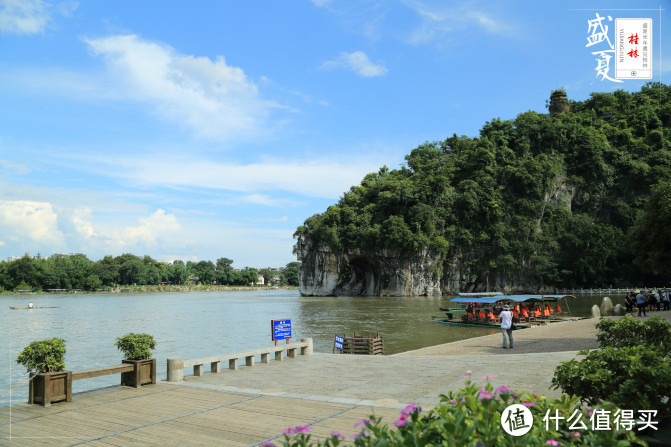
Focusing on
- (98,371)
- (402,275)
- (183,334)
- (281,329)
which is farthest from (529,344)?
(402,275)

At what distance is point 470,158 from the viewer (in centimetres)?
9006

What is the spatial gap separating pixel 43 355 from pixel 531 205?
276 feet

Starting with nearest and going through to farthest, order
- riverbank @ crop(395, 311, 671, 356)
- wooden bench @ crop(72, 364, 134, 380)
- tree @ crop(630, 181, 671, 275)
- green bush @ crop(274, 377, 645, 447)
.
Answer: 1. green bush @ crop(274, 377, 645, 447)
2. wooden bench @ crop(72, 364, 134, 380)
3. riverbank @ crop(395, 311, 671, 356)
4. tree @ crop(630, 181, 671, 275)

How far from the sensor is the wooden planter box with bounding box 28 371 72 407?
28.3 feet

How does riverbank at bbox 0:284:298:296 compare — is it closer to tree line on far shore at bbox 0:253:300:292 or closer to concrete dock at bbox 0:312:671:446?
tree line on far shore at bbox 0:253:300:292

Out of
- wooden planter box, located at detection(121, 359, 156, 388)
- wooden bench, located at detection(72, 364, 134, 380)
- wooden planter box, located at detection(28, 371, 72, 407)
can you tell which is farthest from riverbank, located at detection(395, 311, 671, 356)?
wooden planter box, located at detection(28, 371, 72, 407)

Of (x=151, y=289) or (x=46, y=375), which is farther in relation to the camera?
(x=151, y=289)

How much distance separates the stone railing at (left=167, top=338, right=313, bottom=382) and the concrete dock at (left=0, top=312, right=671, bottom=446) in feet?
0.94

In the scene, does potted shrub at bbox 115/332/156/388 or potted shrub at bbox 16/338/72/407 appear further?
potted shrub at bbox 115/332/156/388

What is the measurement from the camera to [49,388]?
28.5 feet

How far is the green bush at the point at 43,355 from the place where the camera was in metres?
8.83

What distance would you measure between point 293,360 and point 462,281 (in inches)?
3000

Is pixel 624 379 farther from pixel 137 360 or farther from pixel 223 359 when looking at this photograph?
pixel 137 360

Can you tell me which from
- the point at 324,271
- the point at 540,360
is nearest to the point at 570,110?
the point at 324,271
